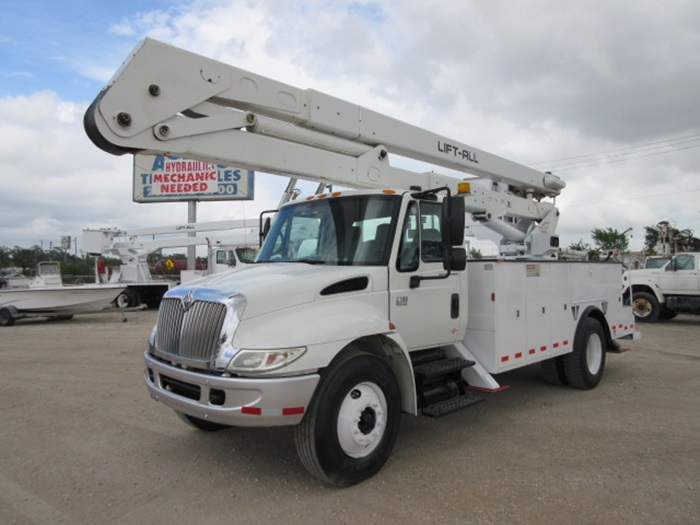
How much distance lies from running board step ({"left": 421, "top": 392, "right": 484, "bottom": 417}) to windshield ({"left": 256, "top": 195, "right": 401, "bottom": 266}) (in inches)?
53.5

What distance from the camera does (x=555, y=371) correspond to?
669 centimetres

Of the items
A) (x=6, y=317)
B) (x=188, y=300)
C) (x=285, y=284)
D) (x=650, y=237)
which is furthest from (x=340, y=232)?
(x=650, y=237)

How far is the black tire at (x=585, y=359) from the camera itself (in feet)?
21.4

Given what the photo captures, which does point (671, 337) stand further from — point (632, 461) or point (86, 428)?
point (86, 428)

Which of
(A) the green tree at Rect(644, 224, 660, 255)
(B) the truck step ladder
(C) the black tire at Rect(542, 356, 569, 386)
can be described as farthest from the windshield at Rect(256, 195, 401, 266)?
(A) the green tree at Rect(644, 224, 660, 255)

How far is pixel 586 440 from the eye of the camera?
4.70 metres

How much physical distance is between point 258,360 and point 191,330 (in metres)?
0.70

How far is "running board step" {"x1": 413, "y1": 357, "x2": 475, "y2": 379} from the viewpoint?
4.41 metres

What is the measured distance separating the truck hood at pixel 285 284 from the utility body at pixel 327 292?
0.02 meters

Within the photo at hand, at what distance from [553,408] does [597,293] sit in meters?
2.14

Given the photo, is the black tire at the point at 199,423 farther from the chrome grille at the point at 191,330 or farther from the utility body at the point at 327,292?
the chrome grille at the point at 191,330

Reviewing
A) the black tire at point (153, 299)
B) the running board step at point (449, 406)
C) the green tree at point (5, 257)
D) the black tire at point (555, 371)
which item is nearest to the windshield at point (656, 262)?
the black tire at point (555, 371)

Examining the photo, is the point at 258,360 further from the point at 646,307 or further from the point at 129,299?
the point at 129,299

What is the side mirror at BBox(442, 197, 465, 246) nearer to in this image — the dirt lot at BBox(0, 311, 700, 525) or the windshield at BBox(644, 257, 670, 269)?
the dirt lot at BBox(0, 311, 700, 525)
